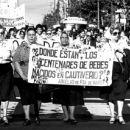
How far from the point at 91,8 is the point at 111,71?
38.2 meters

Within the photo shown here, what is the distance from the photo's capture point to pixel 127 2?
117ft

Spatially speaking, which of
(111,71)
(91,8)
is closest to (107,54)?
(111,71)

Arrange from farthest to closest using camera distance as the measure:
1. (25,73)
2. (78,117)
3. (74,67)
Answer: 1. (78,117)
2. (74,67)
3. (25,73)

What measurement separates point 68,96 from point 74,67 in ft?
1.76

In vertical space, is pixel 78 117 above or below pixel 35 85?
below

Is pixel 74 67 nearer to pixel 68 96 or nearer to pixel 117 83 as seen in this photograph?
pixel 68 96

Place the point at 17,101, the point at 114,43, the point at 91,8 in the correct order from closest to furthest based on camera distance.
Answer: the point at 114,43 < the point at 17,101 < the point at 91,8

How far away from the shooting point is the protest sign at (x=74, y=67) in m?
10.0

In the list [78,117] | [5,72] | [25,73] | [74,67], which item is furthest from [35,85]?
[78,117]

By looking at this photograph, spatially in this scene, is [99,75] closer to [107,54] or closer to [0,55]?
[107,54]

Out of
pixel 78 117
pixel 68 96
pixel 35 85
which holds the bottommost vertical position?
pixel 78 117

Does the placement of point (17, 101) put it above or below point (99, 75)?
below

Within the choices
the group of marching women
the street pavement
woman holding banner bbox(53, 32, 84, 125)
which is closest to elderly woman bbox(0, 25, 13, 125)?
the group of marching women

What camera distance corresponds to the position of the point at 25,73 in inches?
384
